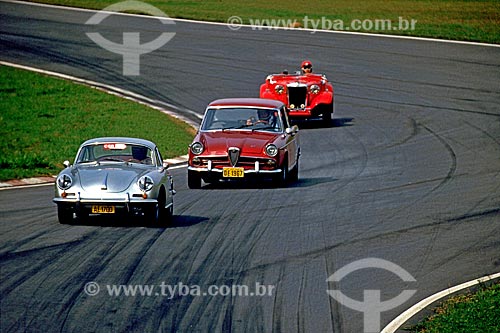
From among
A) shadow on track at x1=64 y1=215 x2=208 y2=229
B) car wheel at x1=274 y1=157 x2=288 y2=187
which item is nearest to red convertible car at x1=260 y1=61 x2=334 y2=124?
car wheel at x1=274 y1=157 x2=288 y2=187

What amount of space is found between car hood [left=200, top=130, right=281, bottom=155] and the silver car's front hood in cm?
370

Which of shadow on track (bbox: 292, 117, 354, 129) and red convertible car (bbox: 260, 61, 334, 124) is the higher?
red convertible car (bbox: 260, 61, 334, 124)

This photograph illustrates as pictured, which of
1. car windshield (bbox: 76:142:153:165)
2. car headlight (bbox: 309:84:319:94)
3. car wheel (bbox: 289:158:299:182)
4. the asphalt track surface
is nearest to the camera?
the asphalt track surface

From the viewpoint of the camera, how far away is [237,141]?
1848 cm

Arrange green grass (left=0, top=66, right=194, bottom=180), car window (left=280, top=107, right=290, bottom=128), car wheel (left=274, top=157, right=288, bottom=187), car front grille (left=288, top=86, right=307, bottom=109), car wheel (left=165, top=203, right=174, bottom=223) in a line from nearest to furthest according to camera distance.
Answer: car wheel (left=165, top=203, right=174, bottom=223)
car wheel (left=274, top=157, right=288, bottom=187)
car window (left=280, top=107, right=290, bottom=128)
green grass (left=0, top=66, right=194, bottom=180)
car front grille (left=288, top=86, right=307, bottom=109)

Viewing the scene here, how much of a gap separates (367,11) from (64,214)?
108ft

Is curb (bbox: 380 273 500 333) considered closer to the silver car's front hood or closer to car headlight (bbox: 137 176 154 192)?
car headlight (bbox: 137 176 154 192)

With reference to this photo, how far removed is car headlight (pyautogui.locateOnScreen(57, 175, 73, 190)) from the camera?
14044mm

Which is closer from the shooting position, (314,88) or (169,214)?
(169,214)

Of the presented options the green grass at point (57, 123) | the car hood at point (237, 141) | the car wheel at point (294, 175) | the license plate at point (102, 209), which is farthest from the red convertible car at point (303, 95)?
the license plate at point (102, 209)

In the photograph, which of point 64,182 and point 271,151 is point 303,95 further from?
point 64,182

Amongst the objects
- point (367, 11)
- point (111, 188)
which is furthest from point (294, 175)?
point (367, 11)

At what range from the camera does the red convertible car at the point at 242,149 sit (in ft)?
59.8

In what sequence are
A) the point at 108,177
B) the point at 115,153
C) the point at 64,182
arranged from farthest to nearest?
the point at 115,153
the point at 108,177
the point at 64,182
